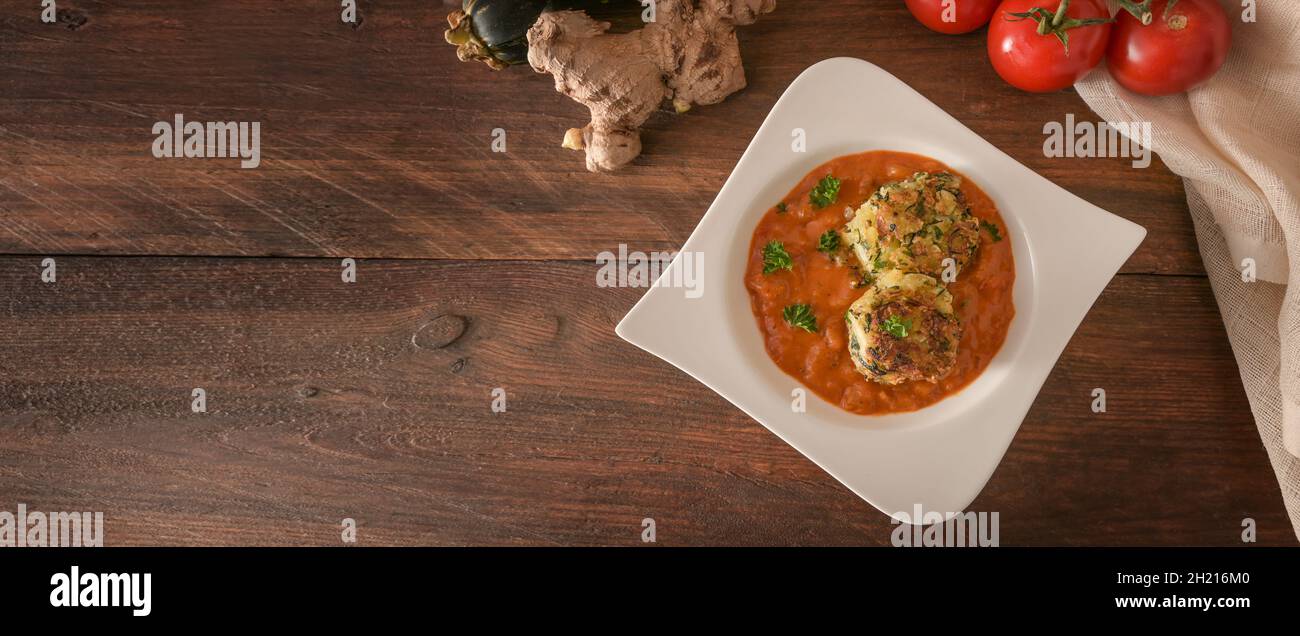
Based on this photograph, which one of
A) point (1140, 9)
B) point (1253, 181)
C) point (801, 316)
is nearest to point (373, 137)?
point (801, 316)

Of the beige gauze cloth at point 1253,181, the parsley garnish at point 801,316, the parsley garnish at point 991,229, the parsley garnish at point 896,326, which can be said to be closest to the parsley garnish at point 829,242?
the parsley garnish at point 801,316

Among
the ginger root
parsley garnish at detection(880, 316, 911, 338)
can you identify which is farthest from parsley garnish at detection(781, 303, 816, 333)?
the ginger root

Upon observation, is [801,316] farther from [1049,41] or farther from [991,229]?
[1049,41]

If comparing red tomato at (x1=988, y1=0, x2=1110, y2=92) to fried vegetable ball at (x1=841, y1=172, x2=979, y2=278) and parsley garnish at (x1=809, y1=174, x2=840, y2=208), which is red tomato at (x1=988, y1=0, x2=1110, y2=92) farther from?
parsley garnish at (x1=809, y1=174, x2=840, y2=208)

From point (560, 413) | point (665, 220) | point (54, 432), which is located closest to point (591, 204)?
point (665, 220)

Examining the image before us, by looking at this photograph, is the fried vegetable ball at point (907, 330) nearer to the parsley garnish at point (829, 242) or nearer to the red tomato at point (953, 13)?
the parsley garnish at point (829, 242)
